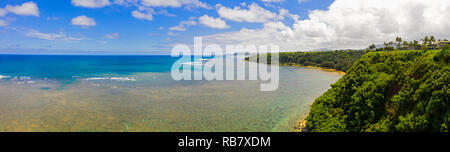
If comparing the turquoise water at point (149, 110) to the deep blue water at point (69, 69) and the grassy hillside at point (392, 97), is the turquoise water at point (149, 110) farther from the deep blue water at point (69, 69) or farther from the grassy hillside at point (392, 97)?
the deep blue water at point (69, 69)

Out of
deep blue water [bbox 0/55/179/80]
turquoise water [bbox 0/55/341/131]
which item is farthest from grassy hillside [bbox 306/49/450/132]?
deep blue water [bbox 0/55/179/80]

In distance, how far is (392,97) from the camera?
1516cm

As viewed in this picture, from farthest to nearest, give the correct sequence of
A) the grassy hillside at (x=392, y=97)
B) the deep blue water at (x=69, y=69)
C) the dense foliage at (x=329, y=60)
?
the dense foliage at (x=329, y=60)
the deep blue water at (x=69, y=69)
the grassy hillside at (x=392, y=97)

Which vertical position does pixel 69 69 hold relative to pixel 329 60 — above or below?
below

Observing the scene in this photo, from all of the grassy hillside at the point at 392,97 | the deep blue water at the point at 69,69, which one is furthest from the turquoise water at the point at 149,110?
the deep blue water at the point at 69,69

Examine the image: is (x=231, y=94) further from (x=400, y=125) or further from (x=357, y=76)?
(x=400, y=125)

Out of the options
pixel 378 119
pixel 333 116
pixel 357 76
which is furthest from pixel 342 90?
pixel 378 119

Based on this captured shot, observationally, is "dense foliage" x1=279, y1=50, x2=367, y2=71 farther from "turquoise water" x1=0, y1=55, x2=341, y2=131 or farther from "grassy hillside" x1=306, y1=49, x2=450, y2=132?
"grassy hillside" x1=306, y1=49, x2=450, y2=132

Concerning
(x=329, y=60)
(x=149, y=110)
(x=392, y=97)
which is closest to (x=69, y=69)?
(x=149, y=110)

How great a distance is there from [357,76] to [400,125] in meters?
8.32

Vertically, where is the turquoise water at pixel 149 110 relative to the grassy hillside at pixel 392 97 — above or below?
below

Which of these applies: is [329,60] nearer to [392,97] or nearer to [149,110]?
[392,97]

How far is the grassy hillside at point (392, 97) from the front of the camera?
11.7m

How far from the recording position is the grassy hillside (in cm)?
1166
